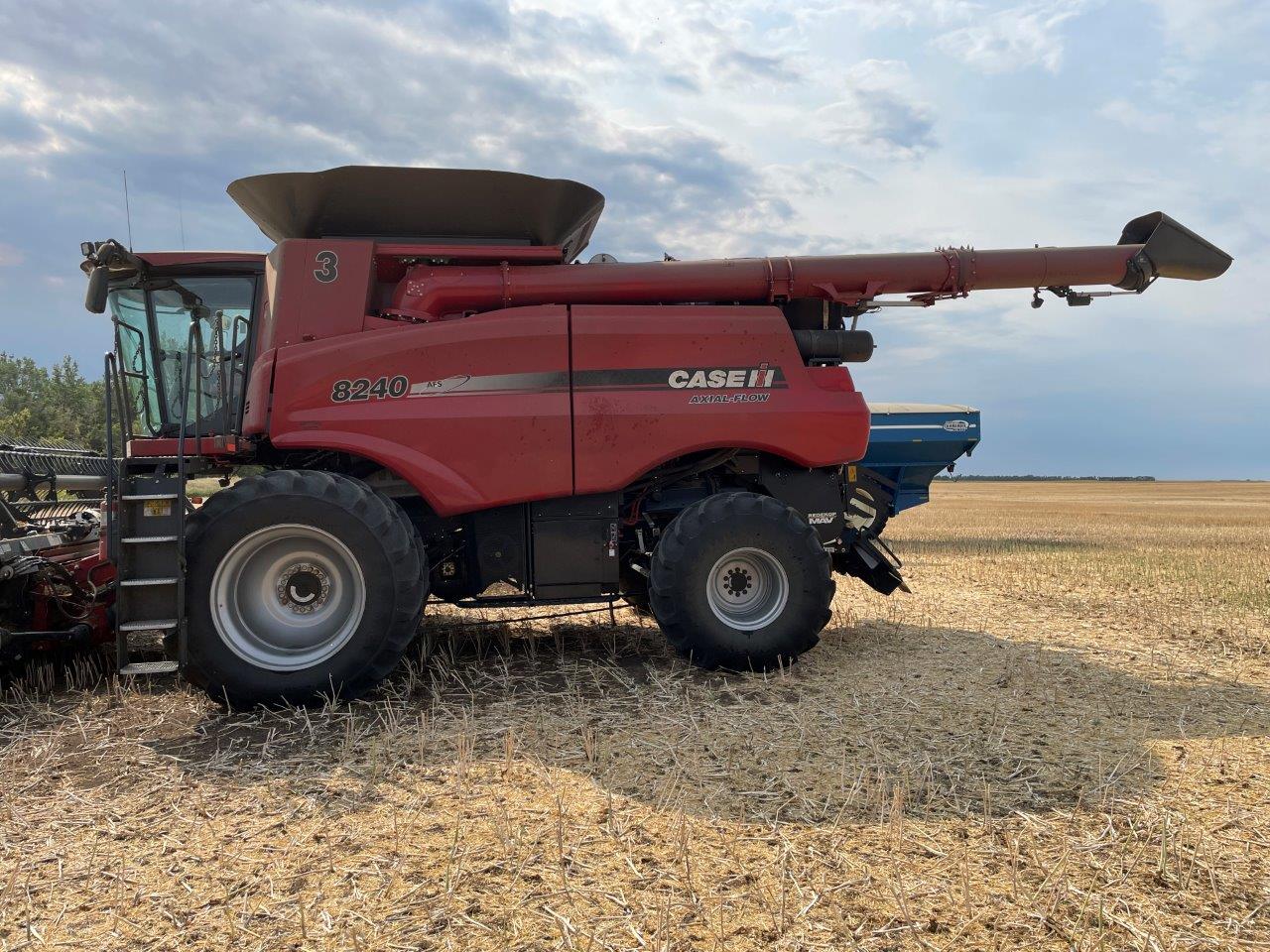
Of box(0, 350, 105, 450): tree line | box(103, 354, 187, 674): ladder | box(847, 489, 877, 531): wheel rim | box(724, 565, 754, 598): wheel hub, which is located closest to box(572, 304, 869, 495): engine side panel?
box(724, 565, 754, 598): wheel hub

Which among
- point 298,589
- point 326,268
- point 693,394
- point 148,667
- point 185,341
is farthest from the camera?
point 185,341

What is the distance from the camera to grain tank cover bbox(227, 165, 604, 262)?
542cm

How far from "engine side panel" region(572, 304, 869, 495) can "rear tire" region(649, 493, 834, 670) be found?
1.46 ft

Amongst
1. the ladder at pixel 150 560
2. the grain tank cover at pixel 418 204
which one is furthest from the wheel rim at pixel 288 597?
the grain tank cover at pixel 418 204

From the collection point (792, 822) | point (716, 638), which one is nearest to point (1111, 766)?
point (792, 822)

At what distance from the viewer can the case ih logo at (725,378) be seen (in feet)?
18.6

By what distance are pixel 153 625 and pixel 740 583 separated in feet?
11.0

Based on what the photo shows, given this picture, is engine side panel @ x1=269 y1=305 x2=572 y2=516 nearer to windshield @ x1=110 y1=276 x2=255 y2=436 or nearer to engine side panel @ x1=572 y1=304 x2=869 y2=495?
engine side panel @ x1=572 y1=304 x2=869 y2=495

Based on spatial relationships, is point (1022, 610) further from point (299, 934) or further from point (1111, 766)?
point (299, 934)

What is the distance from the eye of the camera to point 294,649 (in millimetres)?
5031

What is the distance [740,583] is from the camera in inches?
225

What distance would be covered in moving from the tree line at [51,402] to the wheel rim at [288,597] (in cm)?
4552

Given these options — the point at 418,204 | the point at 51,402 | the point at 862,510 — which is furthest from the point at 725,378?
the point at 51,402

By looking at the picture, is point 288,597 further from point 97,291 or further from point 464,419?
point 97,291
